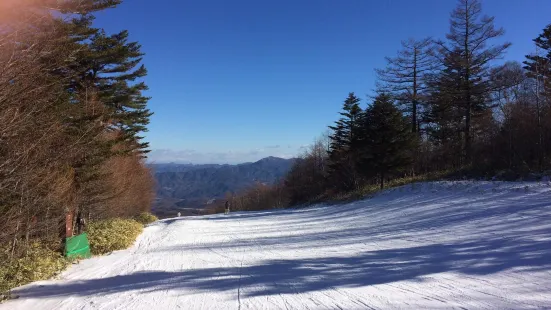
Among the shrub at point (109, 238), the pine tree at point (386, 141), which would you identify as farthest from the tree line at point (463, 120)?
the shrub at point (109, 238)

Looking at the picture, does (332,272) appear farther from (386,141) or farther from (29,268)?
(386,141)

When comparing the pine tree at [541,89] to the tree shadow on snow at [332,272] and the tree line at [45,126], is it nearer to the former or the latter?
the tree shadow on snow at [332,272]

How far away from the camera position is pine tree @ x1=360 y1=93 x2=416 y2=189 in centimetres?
2319

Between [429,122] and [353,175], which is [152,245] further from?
[429,122]

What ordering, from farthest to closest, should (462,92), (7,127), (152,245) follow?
(462,92) → (152,245) → (7,127)

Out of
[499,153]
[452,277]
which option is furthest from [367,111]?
[452,277]

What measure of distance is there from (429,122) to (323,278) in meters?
28.9

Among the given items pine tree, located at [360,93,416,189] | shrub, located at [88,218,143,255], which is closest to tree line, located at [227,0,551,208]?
pine tree, located at [360,93,416,189]

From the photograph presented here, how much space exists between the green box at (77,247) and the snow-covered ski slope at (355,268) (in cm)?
42

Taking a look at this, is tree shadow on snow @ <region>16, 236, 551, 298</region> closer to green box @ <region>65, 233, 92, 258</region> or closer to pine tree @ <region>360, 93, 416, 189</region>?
green box @ <region>65, 233, 92, 258</region>

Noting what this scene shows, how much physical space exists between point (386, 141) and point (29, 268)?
818 inches

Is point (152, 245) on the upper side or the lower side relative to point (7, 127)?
lower

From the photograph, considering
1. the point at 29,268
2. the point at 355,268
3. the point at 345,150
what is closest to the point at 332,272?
the point at 355,268

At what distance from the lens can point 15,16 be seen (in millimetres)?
6508
